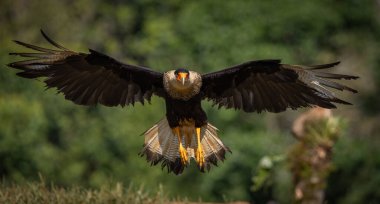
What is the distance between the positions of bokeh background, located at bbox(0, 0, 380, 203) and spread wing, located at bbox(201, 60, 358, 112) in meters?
9.92

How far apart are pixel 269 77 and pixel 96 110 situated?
1565cm

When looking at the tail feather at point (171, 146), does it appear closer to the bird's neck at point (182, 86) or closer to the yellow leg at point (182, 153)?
the yellow leg at point (182, 153)

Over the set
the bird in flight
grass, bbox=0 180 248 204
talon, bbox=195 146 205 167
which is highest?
the bird in flight

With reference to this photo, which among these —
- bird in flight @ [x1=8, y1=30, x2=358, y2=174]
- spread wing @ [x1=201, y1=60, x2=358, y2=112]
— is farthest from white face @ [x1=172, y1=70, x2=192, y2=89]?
spread wing @ [x1=201, y1=60, x2=358, y2=112]

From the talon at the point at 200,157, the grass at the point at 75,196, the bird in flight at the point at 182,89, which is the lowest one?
the grass at the point at 75,196

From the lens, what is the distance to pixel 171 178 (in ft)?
75.8

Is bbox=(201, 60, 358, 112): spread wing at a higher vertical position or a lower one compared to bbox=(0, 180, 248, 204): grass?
higher

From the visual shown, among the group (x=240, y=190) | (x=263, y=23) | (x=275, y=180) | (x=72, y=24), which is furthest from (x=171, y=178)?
(x=72, y=24)

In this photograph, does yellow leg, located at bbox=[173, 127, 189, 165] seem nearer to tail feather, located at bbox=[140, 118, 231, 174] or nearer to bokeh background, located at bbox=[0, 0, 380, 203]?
tail feather, located at bbox=[140, 118, 231, 174]

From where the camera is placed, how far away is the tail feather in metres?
8.99

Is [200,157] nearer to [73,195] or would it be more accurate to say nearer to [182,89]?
[182,89]

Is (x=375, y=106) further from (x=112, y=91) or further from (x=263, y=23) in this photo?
(x=112, y=91)

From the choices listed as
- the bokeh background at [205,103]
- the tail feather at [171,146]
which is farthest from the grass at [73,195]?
the bokeh background at [205,103]

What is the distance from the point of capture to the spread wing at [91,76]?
838 cm
